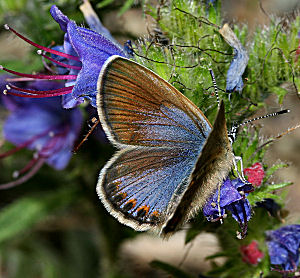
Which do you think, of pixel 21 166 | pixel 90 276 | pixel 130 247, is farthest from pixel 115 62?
pixel 130 247

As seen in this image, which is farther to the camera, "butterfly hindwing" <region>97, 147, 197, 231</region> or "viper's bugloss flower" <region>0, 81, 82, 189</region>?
"viper's bugloss flower" <region>0, 81, 82, 189</region>

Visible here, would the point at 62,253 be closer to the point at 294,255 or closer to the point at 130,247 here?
the point at 130,247

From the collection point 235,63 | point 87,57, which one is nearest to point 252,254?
point 235,63

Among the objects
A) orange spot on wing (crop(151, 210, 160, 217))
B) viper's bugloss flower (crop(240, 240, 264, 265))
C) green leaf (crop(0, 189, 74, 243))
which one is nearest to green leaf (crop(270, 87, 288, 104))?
viper's bugloss flower (crop(240, 240, 264, 265))

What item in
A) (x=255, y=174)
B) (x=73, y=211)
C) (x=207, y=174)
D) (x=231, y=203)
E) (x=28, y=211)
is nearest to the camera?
(x=207, y=174)

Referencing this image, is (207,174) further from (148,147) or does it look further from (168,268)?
(168,268)

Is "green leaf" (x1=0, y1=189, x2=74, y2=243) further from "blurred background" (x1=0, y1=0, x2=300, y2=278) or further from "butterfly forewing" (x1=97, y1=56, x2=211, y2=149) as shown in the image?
"butterfly forewing" (x1=97, y1=56, x2=211, y2=149)
